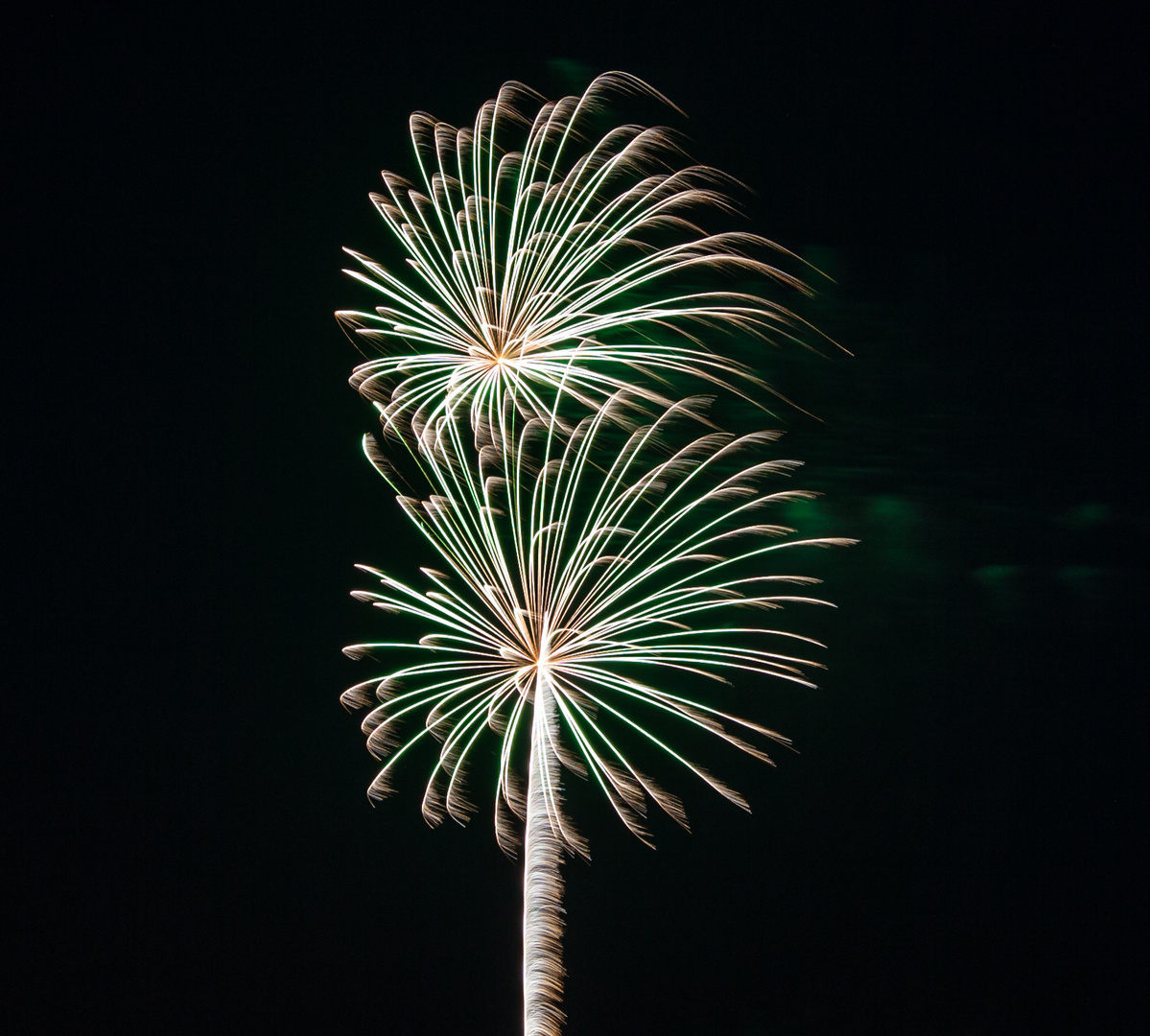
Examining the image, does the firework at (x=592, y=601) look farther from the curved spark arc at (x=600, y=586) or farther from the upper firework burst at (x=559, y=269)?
the upper firework burst at (x=559, y=269)

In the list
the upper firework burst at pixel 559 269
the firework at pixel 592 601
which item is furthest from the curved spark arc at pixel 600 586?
the upper firework burst at pixel 559 269

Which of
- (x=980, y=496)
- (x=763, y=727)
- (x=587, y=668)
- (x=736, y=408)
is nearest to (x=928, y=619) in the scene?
(x=980, y=496)

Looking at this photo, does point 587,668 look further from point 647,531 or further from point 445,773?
point 445,773

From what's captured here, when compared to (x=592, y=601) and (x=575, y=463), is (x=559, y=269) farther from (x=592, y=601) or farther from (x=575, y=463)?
(x=592, y=601)

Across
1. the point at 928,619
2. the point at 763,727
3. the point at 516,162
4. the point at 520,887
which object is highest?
the point at 516,162

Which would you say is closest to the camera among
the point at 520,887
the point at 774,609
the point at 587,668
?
the point at 587,668

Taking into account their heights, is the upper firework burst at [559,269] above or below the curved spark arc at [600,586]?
above
